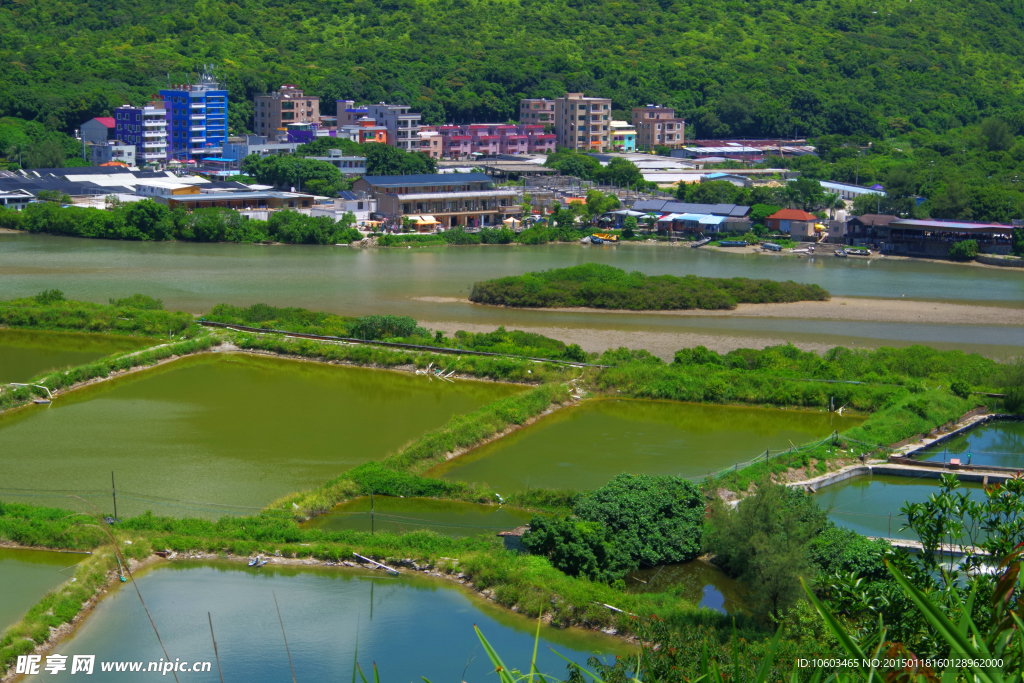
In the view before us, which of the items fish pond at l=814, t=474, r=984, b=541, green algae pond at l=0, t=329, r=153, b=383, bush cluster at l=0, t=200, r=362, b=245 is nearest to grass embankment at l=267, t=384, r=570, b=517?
fish pond at l=814, t=474, r=984, b=541

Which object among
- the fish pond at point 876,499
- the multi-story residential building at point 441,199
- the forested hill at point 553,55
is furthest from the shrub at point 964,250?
the forested hill at point 553,55

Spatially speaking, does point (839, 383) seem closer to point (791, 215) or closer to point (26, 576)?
point (26, 576)

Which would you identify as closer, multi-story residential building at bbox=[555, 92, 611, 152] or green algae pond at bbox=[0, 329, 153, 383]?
green algae pond at bbox=[0, 329, 153, 383]

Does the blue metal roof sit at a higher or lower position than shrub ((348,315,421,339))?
higher

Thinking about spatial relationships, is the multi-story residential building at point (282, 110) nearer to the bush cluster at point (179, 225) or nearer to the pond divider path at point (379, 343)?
the bush cluster at point (179, 225)

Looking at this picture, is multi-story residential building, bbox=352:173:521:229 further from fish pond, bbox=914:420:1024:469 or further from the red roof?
fish pond, bbox=914:420:1024:469

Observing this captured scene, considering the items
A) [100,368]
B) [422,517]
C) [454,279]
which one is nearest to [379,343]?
[100,368]

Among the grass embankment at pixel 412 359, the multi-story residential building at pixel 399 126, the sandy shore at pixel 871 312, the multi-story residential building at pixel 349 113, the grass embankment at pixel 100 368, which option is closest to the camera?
the grass embankment at pixel 100 368

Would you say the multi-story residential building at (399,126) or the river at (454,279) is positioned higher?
the multi-story residential building at (399,126)
